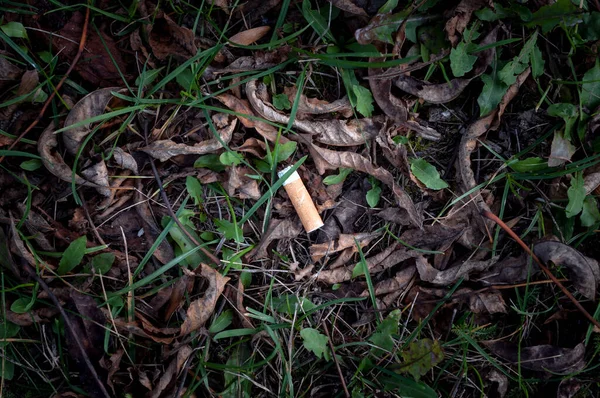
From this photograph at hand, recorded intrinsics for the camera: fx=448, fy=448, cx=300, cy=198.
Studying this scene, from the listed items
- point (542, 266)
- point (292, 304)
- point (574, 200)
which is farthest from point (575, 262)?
point (292, 304)

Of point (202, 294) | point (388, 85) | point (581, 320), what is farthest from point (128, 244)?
point (581, 320)

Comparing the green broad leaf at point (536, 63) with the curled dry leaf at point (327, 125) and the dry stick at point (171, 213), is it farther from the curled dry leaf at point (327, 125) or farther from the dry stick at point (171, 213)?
the dry stick at point (171, 213)

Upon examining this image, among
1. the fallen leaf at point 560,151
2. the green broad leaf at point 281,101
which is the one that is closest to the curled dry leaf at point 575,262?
the fallen leaf at point 560,151

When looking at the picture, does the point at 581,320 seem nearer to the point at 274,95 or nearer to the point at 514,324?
the point at 514,324

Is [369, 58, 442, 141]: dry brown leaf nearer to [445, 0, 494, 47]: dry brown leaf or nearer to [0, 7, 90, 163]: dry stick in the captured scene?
[445, 0, 494, 47]: dry brown leaf

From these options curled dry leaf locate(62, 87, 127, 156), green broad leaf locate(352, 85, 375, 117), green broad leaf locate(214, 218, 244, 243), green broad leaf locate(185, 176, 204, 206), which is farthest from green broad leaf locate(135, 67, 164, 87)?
green broad leaf locate(352, 85, 375, 117)

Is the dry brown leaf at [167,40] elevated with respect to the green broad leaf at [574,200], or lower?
elevated
